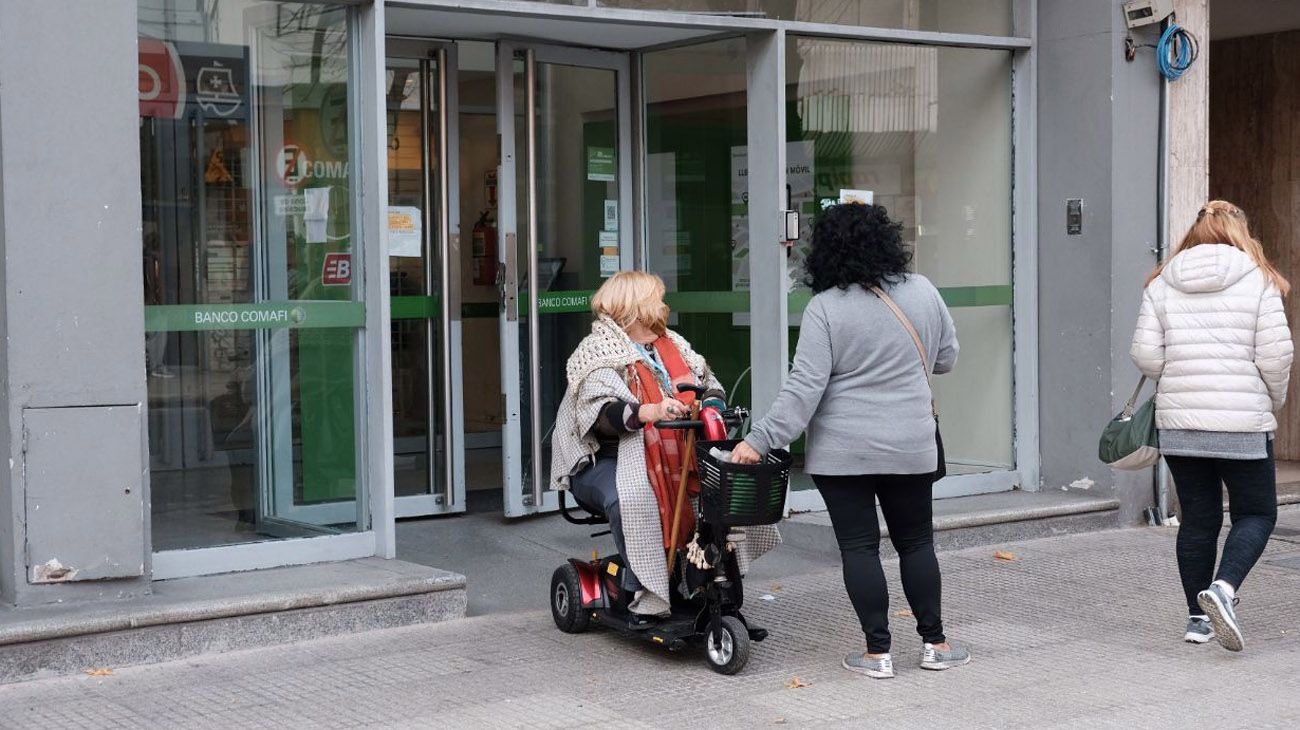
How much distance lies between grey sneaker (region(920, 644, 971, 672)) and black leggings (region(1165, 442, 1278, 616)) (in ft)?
3.56

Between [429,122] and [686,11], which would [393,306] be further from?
[686,11]

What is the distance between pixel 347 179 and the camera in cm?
718

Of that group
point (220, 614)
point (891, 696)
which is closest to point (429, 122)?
point (220, 614)

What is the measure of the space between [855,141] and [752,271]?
111 centimetres

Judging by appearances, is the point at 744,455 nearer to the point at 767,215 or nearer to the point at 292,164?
the point at 292,164

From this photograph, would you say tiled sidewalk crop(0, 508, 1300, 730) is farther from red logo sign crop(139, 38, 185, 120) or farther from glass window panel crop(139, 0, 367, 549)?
red logo sign crop(139, 38, 185, 120)

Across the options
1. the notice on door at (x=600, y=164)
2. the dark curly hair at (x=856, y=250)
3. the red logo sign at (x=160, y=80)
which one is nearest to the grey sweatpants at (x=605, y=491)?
the dark curly hair at (x=856, y=250)

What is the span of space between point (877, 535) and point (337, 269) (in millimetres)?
2777

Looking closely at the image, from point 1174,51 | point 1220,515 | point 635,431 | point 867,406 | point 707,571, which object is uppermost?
point 1174,51

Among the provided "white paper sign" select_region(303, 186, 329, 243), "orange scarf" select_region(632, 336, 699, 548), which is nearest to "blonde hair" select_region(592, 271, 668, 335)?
"orange scarf" select_region(632, 336, 699, 548)

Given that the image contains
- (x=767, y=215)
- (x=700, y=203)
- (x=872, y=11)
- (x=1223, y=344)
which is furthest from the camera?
(x=700, y=203)

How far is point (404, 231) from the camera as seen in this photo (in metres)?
8.66

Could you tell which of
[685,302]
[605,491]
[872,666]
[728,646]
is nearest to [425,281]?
[685,302]

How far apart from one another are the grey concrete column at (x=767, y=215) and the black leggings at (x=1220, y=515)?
249 cm
